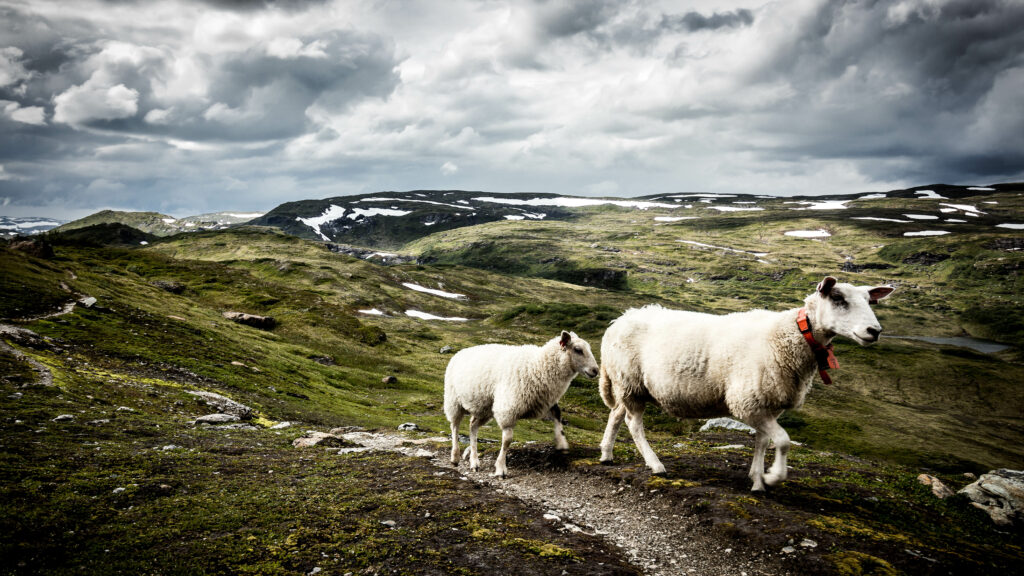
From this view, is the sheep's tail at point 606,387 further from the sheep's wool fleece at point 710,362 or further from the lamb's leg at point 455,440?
the lamb's leg at point 455,440

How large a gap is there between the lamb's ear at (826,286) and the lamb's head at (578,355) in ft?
24.0

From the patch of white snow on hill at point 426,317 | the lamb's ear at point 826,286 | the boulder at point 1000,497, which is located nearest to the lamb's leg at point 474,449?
the lamb's ear at point 826,286

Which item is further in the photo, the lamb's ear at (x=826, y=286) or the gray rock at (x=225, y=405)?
the gray rock at (x=225, y=405)

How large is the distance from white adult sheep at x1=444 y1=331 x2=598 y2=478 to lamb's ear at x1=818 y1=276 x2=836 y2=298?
728 cm

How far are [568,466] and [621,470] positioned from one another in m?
2.12

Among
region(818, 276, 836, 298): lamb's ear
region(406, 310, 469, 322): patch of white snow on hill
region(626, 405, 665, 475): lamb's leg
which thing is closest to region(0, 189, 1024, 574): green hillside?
region(626, 405, 665, 475): lamb's leg

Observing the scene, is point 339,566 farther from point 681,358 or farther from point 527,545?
point 681,358

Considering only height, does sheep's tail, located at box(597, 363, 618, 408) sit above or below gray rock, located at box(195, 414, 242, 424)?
above

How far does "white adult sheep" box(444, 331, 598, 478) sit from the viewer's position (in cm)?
1612

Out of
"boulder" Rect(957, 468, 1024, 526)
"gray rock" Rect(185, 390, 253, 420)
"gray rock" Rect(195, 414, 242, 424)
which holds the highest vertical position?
"boulder" Rect(957, 468, 1024, 526)

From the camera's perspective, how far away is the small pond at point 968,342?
15301 centimetres

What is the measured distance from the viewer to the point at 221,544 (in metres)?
8.77

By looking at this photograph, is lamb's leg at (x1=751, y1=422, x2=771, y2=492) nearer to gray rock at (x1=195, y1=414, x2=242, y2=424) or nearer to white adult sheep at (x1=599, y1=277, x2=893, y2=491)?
white adult sheep at (x1=599, y1=277, x2=893, y2=491)

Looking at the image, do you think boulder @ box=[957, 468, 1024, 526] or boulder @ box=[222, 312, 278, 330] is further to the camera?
boulder @ box=[222, 312, 278, 330]
